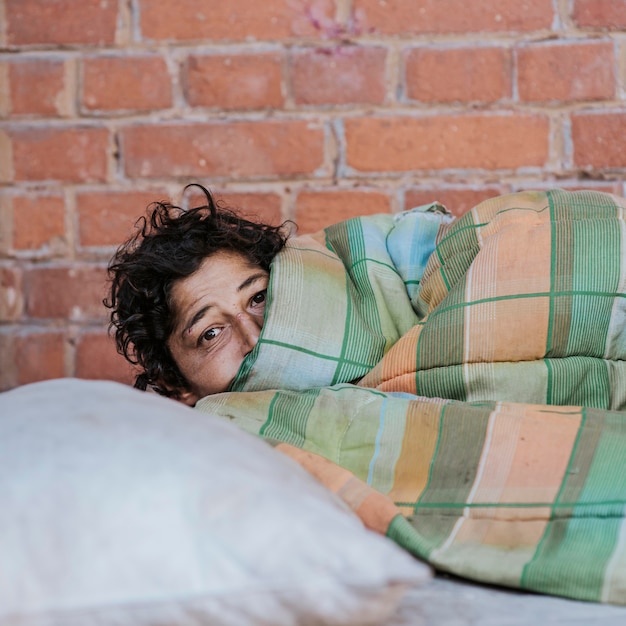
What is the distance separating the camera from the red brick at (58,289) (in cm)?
142

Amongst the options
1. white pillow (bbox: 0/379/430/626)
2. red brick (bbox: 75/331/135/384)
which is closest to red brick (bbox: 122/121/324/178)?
red brick (bbox: 75/331/135/384)

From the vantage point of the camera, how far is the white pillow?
1.35 ft

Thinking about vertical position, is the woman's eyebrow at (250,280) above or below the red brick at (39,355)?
above

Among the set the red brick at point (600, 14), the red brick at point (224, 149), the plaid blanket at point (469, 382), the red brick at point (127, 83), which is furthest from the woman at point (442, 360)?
the red brick at point (600, 14)

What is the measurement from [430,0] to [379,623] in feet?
3.95

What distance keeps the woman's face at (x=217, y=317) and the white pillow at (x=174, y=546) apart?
68 centimetres

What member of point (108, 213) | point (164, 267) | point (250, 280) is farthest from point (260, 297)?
point (108, 213)

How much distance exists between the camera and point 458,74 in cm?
137

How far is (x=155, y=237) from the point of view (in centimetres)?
128

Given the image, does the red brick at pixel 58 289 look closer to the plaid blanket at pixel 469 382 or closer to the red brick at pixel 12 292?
the red brick at pixel 12 292

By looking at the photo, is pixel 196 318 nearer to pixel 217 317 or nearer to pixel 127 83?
pixel 217 317

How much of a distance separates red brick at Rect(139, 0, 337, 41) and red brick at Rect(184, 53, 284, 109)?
0.04 m

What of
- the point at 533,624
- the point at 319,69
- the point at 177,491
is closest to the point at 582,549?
the point at 533,624

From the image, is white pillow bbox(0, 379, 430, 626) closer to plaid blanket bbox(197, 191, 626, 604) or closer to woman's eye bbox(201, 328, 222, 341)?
plaid blanket bbox(197, 191, 626, 604)
